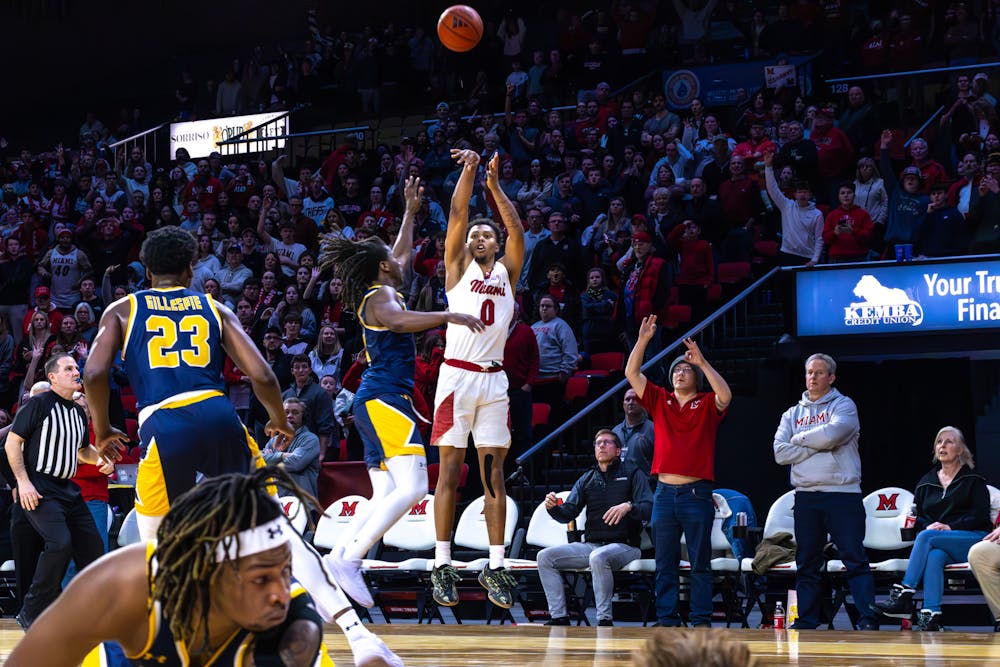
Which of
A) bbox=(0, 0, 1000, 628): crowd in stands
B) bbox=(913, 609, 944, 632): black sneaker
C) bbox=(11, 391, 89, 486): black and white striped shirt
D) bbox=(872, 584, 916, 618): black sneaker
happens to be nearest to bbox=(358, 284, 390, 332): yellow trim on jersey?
bbox=(11, 391, 89, 486): black and white striped shirt

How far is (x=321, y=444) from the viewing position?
12.0 metres

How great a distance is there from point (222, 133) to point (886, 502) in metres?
14.9

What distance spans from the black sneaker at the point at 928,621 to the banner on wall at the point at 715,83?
9.32m

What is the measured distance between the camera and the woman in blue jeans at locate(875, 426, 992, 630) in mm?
8445

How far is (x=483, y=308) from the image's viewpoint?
7.68 metres

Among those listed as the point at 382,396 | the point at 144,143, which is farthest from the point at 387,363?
the point at 144,143

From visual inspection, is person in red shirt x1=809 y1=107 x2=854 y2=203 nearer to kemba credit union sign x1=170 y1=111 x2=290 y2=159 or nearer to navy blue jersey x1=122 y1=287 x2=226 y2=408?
navy blue jersey x1=122 y1=287 x2=226 y2=408

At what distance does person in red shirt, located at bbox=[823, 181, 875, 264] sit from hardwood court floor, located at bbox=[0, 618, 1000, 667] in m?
5.34

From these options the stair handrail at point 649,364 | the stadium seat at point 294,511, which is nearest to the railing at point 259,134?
the stair handrail at point 649,364

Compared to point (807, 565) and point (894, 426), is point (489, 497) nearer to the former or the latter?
point (807, 565)

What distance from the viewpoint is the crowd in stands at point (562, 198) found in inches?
488

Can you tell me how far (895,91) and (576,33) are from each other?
5088mm

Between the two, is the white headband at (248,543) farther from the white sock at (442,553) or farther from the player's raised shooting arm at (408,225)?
the white sock at (442,553)

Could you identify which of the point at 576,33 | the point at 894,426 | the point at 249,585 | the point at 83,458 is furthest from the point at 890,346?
the point at 249,585
